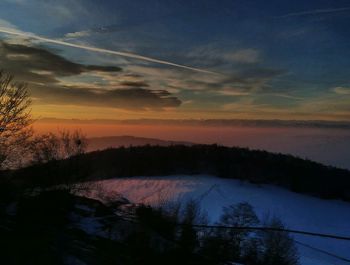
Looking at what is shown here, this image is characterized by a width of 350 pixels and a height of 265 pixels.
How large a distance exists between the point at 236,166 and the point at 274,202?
18530mm

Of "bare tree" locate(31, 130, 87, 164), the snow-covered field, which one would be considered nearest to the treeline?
the snow-covered field

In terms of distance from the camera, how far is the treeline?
14638cm

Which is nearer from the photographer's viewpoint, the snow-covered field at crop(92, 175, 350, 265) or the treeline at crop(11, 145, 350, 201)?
the snow-covered field at crop(92, 175, 350, 265)

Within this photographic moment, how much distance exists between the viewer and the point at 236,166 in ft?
508

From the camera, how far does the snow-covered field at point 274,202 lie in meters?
124

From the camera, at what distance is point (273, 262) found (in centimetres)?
5334

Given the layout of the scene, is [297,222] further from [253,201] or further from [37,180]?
[37,180]

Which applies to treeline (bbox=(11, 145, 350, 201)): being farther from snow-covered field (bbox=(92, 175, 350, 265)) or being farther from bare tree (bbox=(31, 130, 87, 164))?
bare tree (bbox=(31, 130, 87, 164))

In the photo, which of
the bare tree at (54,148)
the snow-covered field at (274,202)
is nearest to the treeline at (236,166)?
the snow-covered field at (274,202)

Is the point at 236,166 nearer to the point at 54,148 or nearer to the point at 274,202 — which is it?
the point at 274,202

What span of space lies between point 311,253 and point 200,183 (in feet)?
132

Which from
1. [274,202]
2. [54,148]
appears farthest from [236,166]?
[54,148]

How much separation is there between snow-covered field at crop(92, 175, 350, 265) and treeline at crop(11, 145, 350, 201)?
12.1 feet

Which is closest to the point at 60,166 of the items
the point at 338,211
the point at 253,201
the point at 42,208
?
the point at 42,208
